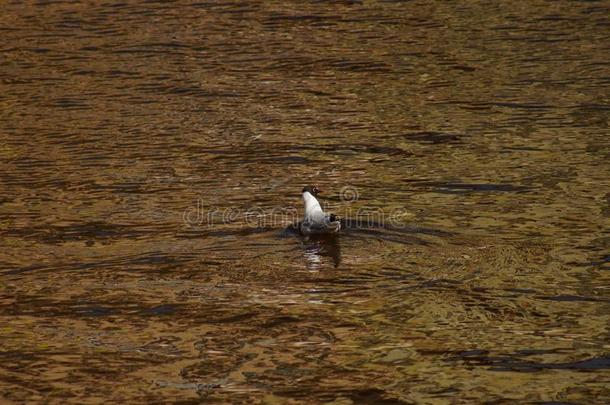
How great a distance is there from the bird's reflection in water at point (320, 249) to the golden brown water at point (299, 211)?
0.03 meters

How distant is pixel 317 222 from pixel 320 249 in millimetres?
249

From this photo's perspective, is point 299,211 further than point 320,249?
Yes

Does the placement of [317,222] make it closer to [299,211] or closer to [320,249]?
[320,249]

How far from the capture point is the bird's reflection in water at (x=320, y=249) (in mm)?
10336

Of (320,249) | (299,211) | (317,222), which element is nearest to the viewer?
(320,249)

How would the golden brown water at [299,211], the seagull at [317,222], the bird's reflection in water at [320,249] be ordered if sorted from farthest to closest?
the seagull at [317,222]
the bird's reflection in water at [320,249]
the golden brown water at [299,211]

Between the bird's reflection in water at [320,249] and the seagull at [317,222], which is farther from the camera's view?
the seagull at [317,222]

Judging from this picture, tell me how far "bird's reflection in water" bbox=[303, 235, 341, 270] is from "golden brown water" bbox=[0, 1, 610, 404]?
1.0 inches

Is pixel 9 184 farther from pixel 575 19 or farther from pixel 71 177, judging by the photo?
pixel 575 19

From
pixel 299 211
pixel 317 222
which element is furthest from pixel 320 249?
pixel 299 211

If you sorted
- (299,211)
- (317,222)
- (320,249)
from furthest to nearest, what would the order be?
(299,211) < (317,222) < (320,249)

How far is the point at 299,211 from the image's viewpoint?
11781 mm

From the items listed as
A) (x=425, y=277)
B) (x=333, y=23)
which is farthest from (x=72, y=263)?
(x=333, y=23)

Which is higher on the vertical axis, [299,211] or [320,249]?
[299,211]
